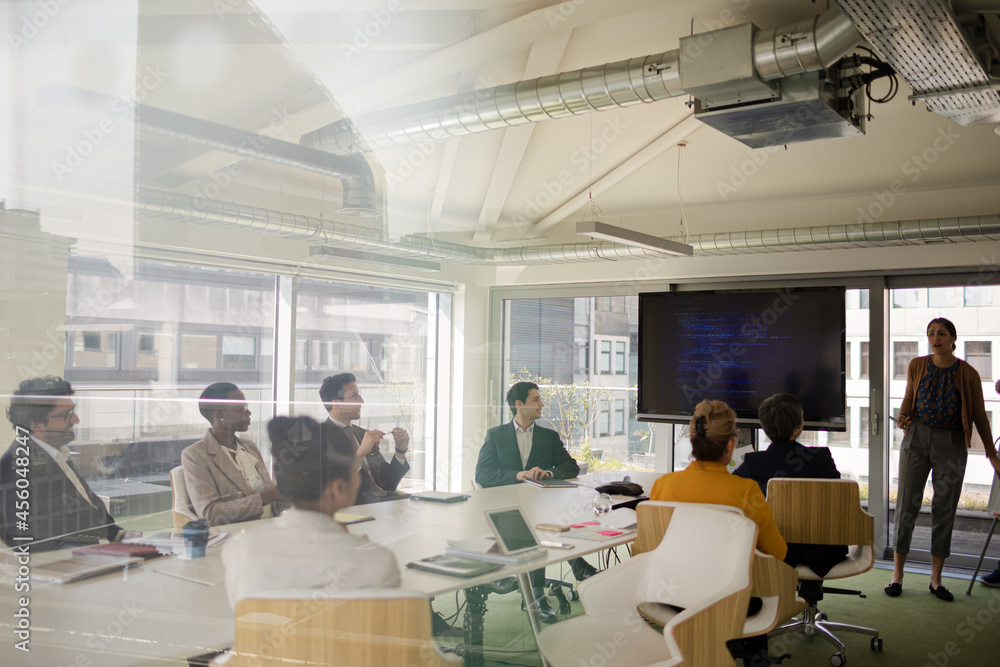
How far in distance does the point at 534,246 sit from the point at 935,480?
12.6 ft

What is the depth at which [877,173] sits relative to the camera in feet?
21.7

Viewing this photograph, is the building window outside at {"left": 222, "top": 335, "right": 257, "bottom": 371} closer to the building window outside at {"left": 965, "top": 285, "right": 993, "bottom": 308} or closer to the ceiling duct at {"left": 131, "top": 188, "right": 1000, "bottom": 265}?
the ceiling duct at {"left": 131, "top": 188, "right": 1000, "bottom": 265}

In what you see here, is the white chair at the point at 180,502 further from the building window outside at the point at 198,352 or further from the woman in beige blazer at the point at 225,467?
the building window outside at the point at 198,352

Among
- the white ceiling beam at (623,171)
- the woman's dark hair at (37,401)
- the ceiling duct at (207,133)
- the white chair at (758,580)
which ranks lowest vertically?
the white chair at (758,580)

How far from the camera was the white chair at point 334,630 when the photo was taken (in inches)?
70.1

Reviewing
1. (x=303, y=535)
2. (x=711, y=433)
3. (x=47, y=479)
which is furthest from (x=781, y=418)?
(x=47, y=479)

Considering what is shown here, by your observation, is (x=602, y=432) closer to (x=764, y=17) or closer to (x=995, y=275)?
(x=995, y=275)

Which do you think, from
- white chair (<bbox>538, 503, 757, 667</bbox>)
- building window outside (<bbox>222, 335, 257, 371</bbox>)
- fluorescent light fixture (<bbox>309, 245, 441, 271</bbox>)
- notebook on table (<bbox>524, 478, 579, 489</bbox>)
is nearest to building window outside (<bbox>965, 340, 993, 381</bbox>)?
notebook on table (<bbox>524, 478, 579, 489</bbox>)

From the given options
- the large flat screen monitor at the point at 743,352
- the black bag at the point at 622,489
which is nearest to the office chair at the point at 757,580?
the black bag at the point at 622,489

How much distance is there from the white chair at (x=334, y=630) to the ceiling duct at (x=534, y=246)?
→ 87 cm

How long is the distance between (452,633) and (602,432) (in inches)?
211

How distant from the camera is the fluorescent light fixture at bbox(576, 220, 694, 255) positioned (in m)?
5.61

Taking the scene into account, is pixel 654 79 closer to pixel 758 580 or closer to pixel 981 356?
pixel 758 580

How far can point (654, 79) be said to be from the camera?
4086mm
